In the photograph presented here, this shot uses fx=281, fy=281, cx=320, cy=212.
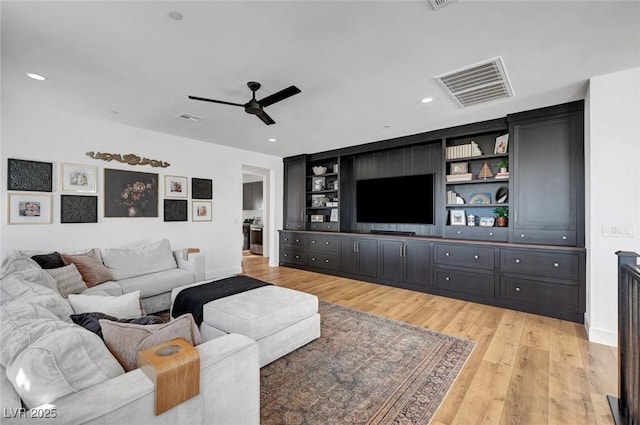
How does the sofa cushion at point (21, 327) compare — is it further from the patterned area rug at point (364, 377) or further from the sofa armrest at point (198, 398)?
the patterned area rug at point (364, 377)

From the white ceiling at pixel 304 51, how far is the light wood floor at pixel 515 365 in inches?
99.6

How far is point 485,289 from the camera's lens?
377cm

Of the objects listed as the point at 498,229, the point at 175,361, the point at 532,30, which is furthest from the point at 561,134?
the point at 175,361

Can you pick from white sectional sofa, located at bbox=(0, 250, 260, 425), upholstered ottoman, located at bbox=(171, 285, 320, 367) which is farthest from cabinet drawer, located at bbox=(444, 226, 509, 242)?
white sectional sofa, located at bbox=(0, 250, 260, 425)

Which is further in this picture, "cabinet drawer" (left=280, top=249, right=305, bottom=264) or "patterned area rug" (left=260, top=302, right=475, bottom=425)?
"cabinet drawer" (left=280, top=249, right=305, bottom=264)

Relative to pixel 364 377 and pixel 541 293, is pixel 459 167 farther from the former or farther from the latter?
pixel 364 377

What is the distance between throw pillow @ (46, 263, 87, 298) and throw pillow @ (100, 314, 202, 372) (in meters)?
2.15

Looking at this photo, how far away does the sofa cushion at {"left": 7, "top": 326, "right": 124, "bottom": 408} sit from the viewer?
85 centimetres

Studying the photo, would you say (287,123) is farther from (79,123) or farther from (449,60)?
(79,123)

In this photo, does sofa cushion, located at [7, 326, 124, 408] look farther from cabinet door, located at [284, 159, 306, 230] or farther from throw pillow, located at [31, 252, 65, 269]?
cabinet door, located at [284, 159, 306, 230]

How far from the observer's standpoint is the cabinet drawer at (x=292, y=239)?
19.9 ft

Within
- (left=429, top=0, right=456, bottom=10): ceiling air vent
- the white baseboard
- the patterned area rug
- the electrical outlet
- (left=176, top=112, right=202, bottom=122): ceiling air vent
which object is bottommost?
the patterned area rug

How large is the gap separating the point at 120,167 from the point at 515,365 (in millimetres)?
5274

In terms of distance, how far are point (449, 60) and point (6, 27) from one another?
330 centimetres
